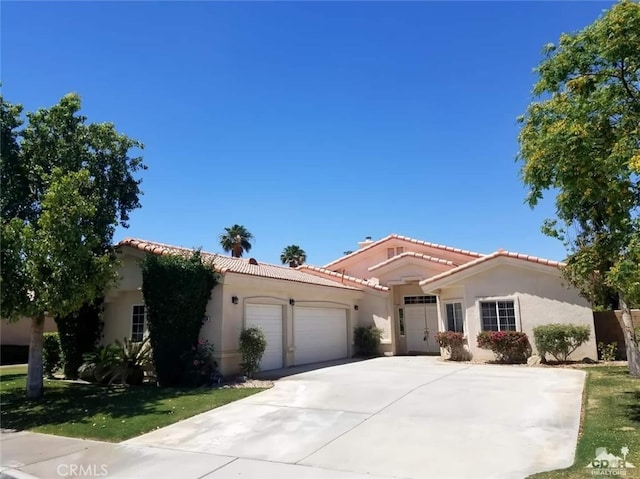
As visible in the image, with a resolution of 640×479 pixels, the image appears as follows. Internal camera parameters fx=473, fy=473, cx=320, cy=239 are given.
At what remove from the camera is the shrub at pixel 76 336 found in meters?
17.2

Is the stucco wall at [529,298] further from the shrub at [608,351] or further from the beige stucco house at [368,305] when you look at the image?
the shrub at [608,351]

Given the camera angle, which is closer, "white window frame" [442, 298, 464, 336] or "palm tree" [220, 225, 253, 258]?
"white window frame" [442, 298, 464, 336]

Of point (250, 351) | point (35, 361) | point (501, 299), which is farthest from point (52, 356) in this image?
point (501, 299)

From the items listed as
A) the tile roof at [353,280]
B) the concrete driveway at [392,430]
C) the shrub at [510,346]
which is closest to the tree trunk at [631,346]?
the concrete driveway at [392,430]

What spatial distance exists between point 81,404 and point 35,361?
7.60 ft

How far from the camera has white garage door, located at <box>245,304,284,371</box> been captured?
659 inches

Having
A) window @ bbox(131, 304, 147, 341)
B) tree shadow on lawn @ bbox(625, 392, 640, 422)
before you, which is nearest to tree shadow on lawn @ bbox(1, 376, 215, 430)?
window @ bbox(131, 304, 147, 341)

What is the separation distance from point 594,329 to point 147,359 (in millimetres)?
16281

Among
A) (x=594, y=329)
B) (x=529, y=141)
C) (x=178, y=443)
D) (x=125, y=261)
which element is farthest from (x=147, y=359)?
(x=594, y=329)

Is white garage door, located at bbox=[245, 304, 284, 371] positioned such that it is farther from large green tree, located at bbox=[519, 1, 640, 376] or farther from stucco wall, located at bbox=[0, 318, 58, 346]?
stucco wall, located at bbox=[0, 318, 58, 346]

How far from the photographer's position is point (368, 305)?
965 inches

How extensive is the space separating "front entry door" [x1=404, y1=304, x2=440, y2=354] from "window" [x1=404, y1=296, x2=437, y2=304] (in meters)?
0.21

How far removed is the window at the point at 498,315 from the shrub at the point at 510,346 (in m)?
0.63

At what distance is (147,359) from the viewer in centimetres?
1567
